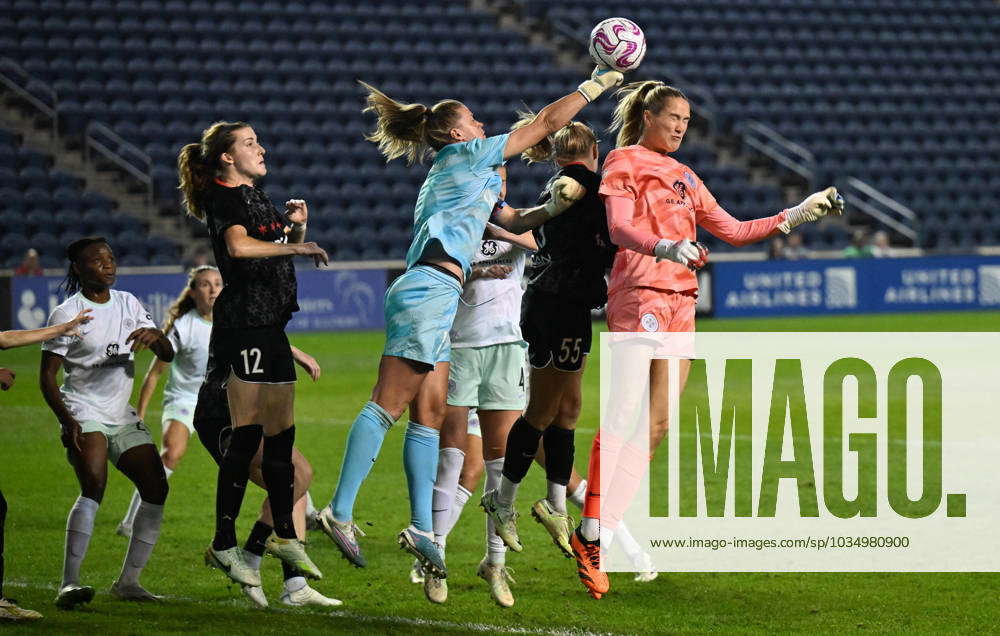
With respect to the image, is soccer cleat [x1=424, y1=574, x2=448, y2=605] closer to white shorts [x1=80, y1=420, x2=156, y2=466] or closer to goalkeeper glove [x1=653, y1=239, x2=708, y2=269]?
white shorts [x1=80, y1=420, x2=156, y2=466]

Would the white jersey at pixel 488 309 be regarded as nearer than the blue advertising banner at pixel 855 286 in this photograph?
Yes

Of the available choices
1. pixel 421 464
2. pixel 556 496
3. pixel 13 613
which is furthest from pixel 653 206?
pixel 13 613

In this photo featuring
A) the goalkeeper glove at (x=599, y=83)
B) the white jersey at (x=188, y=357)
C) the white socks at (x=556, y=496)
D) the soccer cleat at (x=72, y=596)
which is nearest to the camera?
the goalkeeper glove at (x=599, y=83)

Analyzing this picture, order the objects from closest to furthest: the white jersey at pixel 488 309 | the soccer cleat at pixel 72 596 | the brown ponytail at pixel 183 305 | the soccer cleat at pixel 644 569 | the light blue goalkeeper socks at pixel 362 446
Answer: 1. the light blue goalkeeper socks at pixel 362 446
2. the soccer cleat at pixel 72 596
3. the soccer cleat at pixel 644 569
4. the white jersey at pixel 488 309
5. the brown ponytail at pixel 183 305

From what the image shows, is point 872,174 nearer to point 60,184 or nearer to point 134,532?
point 60,184

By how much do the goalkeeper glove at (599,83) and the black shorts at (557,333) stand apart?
0.92 metres

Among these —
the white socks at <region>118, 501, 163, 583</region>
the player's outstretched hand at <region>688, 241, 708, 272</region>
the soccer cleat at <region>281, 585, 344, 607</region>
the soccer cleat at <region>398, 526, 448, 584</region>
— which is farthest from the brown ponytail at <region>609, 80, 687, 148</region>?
the white socks at <region>118, 501, 163, 583</region>

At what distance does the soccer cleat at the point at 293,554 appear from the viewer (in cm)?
521

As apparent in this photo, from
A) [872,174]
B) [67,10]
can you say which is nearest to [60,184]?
[67,10]

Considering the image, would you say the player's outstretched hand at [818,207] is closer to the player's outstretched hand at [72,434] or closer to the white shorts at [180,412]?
the player's outstretched hand at [72,434]

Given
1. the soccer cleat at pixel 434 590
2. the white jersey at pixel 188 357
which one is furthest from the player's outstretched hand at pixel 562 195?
the white jersey at pixel 188 357

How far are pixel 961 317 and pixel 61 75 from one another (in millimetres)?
16762

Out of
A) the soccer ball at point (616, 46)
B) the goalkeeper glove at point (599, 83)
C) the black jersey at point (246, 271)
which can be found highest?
the soccer ball at point (616, 46)

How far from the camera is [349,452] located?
5.06 meters
